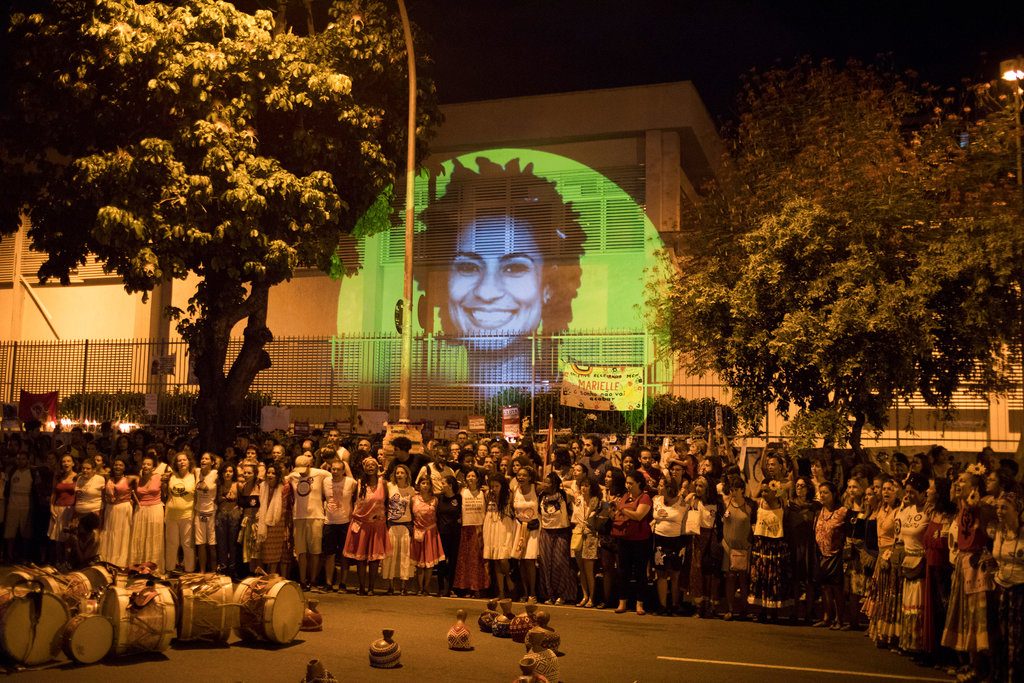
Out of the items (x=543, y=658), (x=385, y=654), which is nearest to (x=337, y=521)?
(x=385, y=654)

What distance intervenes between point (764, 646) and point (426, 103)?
1337 cm

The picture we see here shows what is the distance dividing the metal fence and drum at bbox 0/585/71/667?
11609 millimetres

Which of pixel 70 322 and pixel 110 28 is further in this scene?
pixel 70 322

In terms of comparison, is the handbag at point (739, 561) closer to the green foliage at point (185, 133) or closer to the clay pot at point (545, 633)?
the clay pot at point (545, 633)

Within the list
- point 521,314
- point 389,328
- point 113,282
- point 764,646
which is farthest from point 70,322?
point 764,646

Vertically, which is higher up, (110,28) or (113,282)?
(110,28)

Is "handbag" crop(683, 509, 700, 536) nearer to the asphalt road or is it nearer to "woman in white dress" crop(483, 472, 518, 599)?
the asphalt road

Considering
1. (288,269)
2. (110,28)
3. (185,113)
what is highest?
(110,28)

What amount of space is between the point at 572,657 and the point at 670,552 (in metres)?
3.30

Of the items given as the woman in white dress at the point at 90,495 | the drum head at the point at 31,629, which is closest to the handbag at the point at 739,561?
the drum head at the point at 31,629

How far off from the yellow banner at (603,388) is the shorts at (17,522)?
941cm

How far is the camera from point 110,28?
59.6 ft

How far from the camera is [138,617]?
1045cm

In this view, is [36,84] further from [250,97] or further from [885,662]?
[885,662]
